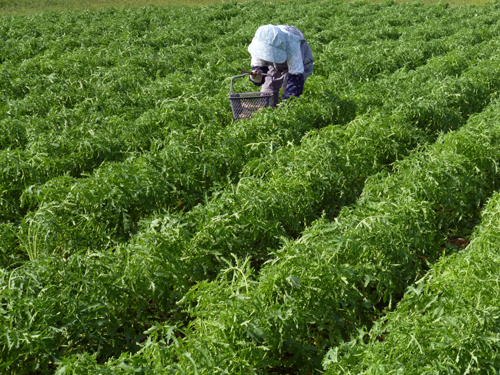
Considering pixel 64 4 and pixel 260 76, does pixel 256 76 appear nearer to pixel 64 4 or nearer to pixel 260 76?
pixel 260 76

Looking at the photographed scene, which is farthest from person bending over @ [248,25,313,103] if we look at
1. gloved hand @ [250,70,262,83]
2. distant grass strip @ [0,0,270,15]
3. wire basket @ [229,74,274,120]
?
distant grass strip @ [0,0,270,15]

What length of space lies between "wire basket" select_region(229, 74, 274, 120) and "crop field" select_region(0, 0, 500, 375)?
9.8 inches

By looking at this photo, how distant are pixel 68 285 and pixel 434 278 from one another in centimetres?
272

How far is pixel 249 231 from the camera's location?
13.6 feet

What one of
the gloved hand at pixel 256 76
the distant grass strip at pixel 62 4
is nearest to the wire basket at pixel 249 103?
the gloved hand at pixel 256 76

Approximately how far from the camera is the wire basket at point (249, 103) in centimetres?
658

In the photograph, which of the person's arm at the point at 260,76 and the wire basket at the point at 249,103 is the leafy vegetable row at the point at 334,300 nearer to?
the wire basket at the point at 249,103

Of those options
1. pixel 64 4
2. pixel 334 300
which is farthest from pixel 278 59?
pixel 64 4

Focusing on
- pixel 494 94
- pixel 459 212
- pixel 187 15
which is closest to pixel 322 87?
pixel 494 94

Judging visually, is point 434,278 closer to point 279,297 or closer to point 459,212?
point 279,297

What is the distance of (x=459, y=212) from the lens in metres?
4.84

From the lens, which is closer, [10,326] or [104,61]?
[10,326]

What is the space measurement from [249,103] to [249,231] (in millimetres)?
2987

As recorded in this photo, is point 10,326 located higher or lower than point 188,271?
higher
